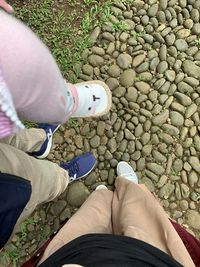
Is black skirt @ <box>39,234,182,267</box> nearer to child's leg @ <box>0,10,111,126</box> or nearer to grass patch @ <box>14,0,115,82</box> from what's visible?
child's leg @ <box>0,10,111,126</box>

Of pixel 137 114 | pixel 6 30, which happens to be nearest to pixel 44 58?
pixel 6 30

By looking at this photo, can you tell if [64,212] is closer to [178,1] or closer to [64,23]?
[64,23]

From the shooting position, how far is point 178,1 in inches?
80.4

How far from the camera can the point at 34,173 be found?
145cm

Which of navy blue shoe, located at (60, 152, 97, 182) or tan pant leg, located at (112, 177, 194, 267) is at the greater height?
tan pant leg, located at (112, 177, 194, 267)

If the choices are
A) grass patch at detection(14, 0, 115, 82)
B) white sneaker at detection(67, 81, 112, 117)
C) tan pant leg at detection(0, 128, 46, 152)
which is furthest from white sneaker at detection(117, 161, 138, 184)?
grass patch at detection(14, 0, 115, 82)

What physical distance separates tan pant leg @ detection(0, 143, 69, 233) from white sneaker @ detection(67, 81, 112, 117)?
0.26 m

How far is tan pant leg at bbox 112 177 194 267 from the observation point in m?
1.42

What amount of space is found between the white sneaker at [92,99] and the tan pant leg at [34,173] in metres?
0.26

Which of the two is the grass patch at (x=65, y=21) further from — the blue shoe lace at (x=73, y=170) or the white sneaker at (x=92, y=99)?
the blue shoe lace at (x=73, y=170)

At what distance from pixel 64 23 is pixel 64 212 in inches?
32.4

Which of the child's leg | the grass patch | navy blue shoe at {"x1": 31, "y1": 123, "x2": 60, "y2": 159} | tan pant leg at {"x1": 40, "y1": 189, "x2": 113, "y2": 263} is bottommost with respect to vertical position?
navy blue shoe at {"x1": 31, "y1": 123, "x2": 60, "y2": 159}

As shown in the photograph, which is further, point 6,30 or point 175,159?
point 175,159

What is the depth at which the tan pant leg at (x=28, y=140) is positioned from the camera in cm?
162
